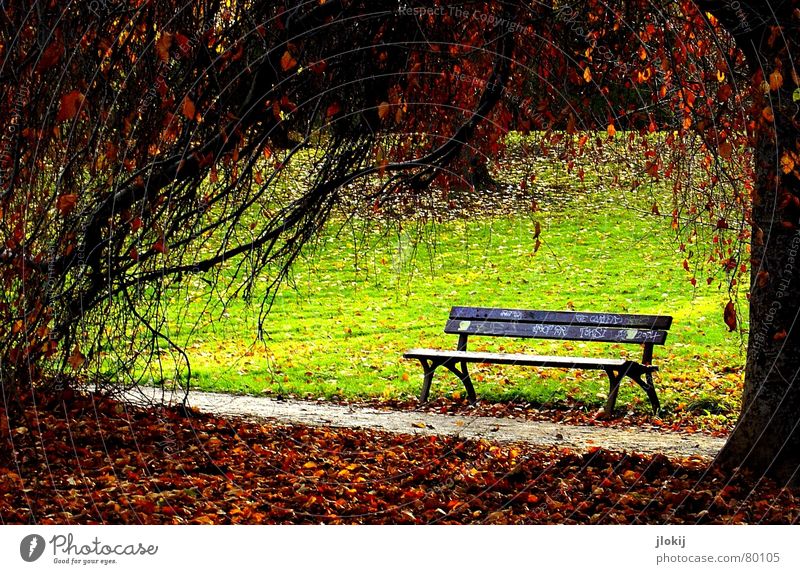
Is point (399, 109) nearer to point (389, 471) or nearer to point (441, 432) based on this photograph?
point (389, 471)

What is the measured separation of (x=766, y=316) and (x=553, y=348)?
6019 mm

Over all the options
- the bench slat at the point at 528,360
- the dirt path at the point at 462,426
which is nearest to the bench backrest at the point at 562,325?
the bench slat at the point at 528,360

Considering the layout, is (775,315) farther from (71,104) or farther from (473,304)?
(473,304)

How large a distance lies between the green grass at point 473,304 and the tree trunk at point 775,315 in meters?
2.92

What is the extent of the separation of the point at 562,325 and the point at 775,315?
4.11m

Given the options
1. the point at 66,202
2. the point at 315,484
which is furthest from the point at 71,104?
the point at 315,484

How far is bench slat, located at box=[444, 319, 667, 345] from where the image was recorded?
8.00 metres

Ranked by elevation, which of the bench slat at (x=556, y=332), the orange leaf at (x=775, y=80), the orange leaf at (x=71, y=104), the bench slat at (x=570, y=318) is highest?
the orange leaf at (x=775, y=80)

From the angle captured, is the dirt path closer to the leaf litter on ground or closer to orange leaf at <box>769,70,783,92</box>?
the leaf litter on ground

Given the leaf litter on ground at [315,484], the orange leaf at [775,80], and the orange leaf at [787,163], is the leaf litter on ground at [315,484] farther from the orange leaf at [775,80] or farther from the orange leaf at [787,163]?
the orange leaf at [775,80]

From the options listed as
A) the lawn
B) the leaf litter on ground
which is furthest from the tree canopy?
the lawn

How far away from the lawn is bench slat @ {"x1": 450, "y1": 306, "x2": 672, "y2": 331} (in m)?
0.58

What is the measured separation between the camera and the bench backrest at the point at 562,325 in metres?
8.02

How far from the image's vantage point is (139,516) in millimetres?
4039
